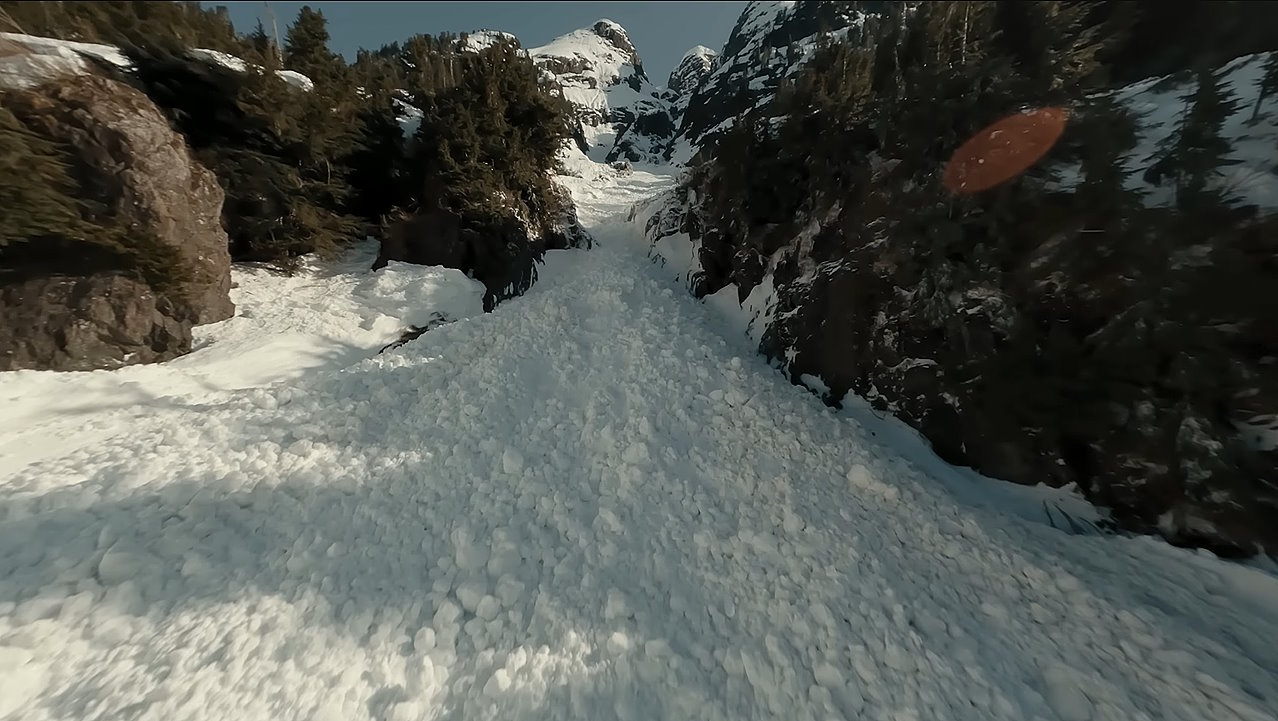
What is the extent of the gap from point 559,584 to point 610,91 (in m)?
139

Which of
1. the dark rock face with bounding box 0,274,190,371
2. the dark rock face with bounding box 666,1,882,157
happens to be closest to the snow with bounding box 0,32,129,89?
the dark rock face with bounding box 0,274,190,371

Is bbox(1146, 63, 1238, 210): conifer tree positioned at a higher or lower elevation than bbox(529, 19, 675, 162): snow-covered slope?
lower

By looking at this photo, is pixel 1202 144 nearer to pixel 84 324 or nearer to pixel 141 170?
pixel 84 324

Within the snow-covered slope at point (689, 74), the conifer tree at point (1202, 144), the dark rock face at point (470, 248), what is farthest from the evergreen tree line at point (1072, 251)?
the snow-covered slope at point (689, 74)

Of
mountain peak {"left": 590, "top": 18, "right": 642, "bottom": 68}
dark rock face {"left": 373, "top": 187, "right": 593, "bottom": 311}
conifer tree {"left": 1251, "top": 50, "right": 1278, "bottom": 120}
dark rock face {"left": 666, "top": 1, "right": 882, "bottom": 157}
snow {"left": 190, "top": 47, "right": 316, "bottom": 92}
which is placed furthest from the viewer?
mountain peak {"left": 590, "top": 18, "right": 642, "bottom": 68}

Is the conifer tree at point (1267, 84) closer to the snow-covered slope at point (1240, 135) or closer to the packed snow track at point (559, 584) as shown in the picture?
the snow-covered slope at point (1240, 135)

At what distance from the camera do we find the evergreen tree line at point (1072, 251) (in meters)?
4.55

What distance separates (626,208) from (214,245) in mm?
20771

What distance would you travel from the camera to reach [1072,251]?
5844 millimetres

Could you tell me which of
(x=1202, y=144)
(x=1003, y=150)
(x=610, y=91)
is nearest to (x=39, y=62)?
(x=1003, y=150)

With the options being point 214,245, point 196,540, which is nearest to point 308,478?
point 196,540

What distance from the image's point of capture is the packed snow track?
4.07 m

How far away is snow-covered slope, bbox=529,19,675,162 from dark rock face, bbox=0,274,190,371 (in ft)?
245

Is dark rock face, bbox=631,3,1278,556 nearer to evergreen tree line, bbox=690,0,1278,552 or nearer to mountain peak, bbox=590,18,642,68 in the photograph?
evergreen tree line, bbox=690,0,1278,552
